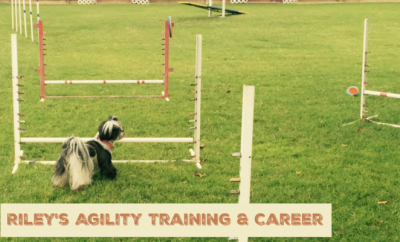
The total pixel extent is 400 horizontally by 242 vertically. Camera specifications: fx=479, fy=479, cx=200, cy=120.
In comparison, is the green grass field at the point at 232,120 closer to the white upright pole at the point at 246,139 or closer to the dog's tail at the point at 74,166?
the dog's tail at the point at 74,166

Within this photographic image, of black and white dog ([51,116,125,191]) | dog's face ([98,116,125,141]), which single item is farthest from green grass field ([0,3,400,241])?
dog's face ([98,116,125,141])

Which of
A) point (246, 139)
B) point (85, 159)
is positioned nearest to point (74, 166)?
point (85, 159)

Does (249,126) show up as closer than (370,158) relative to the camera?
Yes

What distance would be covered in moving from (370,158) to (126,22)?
16790 millimetres

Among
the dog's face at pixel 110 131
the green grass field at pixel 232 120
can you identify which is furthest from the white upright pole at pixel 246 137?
the dog's face at pixel 110 131

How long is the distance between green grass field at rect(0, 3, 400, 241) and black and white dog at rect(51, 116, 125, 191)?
0.40 feet

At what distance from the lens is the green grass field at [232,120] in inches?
183

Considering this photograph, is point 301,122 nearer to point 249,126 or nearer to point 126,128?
point 126,128

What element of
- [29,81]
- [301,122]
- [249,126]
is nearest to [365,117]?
[301,122]

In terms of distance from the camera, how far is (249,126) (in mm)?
2854

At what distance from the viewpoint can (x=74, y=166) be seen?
4.59 meters

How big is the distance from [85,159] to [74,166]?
0.13 m

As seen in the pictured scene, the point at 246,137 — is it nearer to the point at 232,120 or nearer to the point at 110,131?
the point at 110,131

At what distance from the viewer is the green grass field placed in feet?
15.3
